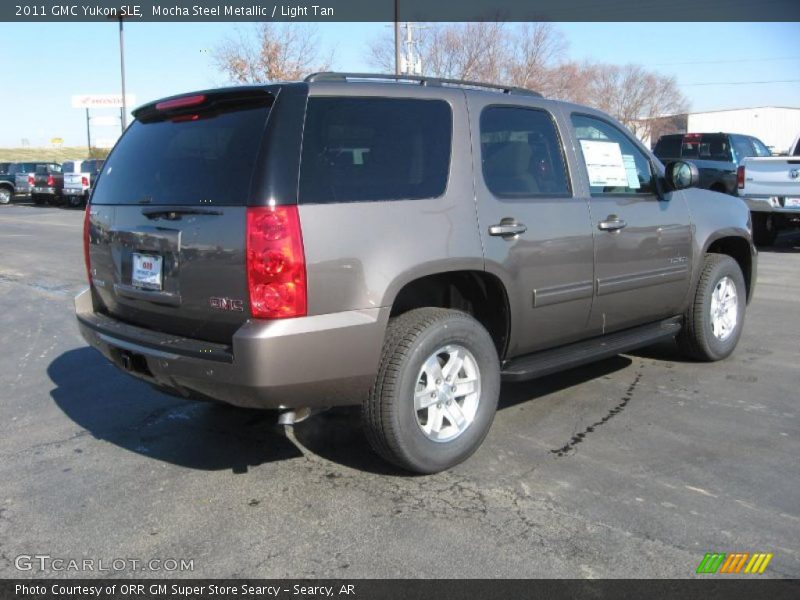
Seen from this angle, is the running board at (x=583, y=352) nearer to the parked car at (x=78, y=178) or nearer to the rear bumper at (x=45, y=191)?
the parked car at (x=78, y=178)

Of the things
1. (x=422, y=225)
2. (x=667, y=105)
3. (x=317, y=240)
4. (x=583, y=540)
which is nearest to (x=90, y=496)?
(x=317, y=240)

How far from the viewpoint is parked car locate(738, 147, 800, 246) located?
1236cm

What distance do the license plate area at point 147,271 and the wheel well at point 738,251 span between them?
436cm

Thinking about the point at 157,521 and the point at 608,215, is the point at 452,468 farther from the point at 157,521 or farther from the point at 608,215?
the point at 608,215

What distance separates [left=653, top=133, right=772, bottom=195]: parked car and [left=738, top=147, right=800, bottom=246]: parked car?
2033mm

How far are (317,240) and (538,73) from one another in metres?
37.6

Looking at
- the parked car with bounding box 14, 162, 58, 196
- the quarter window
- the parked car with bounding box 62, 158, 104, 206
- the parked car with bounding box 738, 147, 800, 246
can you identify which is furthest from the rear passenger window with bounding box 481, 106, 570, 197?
the parked car with bounding box 14, 162, 58, 196

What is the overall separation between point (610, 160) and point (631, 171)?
229 millimetres

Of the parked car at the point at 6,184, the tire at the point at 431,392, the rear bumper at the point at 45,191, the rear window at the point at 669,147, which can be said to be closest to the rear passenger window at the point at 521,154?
the tire at the point at 431,392

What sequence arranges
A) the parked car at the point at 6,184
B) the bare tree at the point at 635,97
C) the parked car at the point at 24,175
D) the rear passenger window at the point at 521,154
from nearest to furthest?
the rear passenger window at the point at 521,154, the parked car at the point at 24,175, the parked car at the point at 6,184, the bare tree at the point at 635,97

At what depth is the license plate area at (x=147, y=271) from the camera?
3588 millimetres
